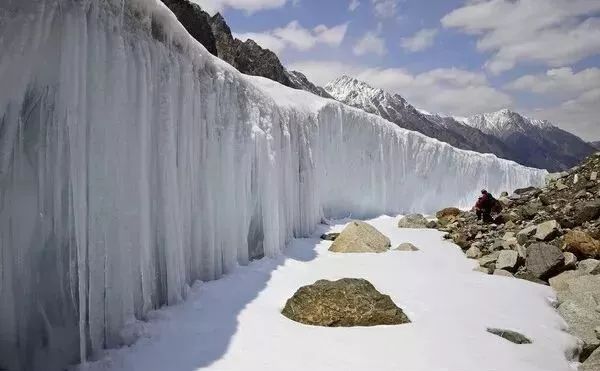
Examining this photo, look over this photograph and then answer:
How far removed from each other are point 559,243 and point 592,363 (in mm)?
5879

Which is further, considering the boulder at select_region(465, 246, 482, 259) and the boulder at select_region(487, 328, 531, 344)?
the boulder at select_region(465, 246, 482, 259)

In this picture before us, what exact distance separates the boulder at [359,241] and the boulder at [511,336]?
5582mm

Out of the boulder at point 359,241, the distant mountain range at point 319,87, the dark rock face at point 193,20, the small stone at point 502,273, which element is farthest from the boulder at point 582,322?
the distant mountain range at point 319,87

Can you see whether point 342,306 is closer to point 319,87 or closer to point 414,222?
point 414,222

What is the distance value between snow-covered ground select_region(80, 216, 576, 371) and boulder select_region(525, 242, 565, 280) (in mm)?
597

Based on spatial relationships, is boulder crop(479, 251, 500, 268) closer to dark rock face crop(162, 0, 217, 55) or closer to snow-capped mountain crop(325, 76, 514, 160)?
dark rock face crop(162, 0, 217, 55)

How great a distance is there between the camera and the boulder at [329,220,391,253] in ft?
38.2

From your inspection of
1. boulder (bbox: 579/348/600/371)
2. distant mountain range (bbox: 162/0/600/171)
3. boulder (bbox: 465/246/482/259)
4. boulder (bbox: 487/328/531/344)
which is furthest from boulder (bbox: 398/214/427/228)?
distant mountain range (bbox: 162/0/600/171)

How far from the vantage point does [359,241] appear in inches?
467

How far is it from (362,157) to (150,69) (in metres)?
16.7

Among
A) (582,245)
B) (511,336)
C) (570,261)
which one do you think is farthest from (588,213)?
(511,336)

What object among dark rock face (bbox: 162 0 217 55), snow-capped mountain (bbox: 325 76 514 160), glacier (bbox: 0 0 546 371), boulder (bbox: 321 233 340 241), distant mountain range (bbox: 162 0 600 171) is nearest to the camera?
glacier (bbox: 0 0 546 371)

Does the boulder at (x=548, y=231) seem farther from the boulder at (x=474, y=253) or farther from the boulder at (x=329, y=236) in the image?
the boulder at (x=329, y=236)

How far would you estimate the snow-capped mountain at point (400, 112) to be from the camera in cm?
13877
